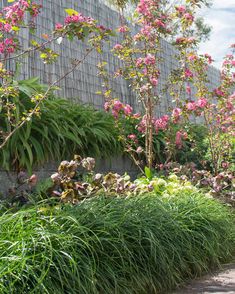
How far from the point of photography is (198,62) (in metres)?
7.12

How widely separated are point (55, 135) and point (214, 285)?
2.59 metres

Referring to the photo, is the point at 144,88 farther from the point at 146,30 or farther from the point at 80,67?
the point at 80,67

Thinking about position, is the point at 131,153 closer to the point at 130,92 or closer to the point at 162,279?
the point at 130,92

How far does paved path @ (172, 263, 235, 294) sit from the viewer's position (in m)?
3.70

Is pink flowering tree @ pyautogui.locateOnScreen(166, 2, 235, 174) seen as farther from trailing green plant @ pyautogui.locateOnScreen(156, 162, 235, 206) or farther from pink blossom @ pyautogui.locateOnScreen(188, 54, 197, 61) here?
trailing green plant @ pyautogui.locateOnScreen(156, 162, 235, 206)

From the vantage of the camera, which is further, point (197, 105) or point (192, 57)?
point (192, 57)

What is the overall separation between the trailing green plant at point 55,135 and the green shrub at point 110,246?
4.56 feet

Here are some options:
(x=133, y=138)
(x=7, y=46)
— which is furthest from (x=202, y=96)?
(x=7, y=46)

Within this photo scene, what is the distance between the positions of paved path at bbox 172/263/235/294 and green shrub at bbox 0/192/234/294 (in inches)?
4.1

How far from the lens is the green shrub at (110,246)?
2.88 meters

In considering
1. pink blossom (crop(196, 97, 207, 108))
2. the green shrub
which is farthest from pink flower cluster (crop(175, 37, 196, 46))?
the green shrub

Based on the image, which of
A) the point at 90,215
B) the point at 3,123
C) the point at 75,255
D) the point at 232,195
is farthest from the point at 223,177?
the point at 75,255

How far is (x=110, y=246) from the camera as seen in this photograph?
350cm

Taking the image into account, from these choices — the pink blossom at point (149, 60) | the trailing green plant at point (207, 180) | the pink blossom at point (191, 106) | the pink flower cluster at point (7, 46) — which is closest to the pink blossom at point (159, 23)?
the pink blossom at point (149, 60)
